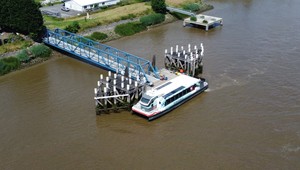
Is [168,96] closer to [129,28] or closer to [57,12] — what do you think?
[129,28]

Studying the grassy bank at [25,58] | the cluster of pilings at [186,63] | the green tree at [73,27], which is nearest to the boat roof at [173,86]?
the cluster of pilings at [186,63]

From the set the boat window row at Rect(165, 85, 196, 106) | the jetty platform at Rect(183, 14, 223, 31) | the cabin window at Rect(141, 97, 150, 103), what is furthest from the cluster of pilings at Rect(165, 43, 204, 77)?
the jetty platform at Rect(183, 14, 223, 31)

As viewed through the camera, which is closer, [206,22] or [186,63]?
[186,63]

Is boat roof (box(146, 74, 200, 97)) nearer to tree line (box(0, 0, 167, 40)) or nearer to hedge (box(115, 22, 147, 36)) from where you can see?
hedge (box(115, 22, 147, 36))

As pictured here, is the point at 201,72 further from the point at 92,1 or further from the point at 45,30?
the point at 92,1

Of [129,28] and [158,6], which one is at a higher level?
[158,6]

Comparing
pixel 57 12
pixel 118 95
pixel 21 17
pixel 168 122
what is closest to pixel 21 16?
pixel 21 17

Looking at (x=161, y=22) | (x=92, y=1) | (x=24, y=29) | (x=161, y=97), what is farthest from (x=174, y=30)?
(x=161, y=97)
